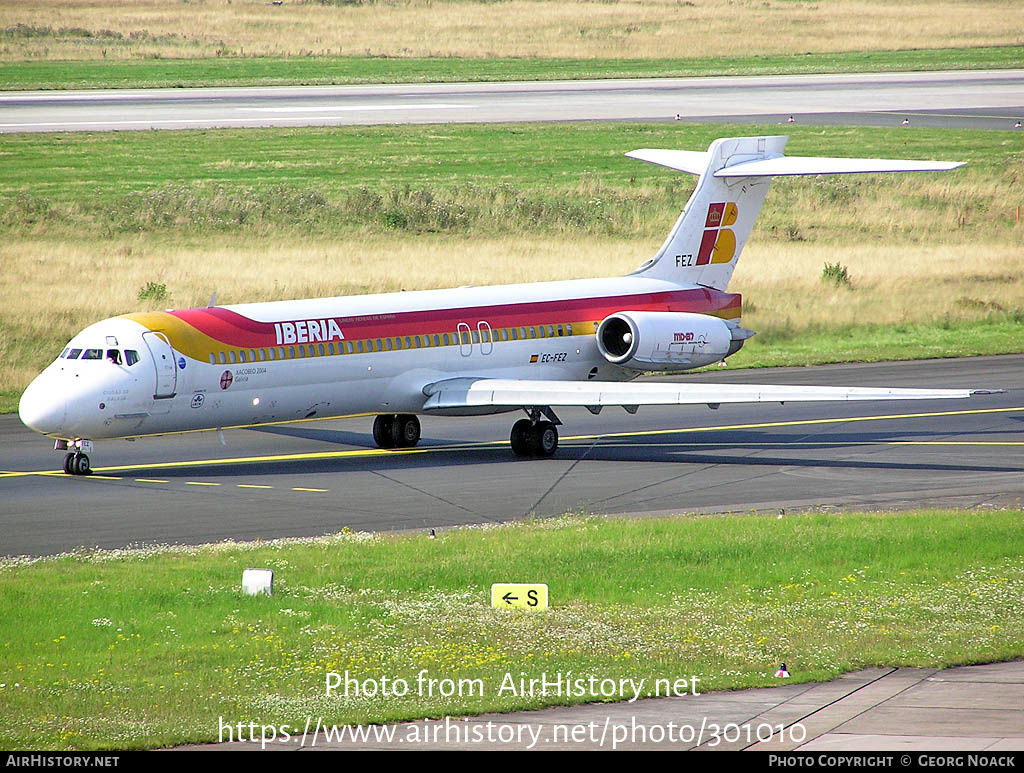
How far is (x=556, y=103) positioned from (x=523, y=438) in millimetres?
60274

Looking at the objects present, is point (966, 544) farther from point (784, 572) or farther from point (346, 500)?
point (346, 500)

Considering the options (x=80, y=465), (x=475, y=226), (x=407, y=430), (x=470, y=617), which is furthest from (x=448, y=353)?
(x=475, y=226)

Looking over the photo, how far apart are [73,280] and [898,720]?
131ft

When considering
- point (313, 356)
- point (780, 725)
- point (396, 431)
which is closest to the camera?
point (780, 725)

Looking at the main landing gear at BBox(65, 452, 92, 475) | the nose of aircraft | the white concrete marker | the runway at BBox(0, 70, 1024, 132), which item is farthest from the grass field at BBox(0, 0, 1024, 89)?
the white concrete marker

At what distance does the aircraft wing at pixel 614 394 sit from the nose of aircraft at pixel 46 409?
717cm

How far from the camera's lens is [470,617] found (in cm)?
1758

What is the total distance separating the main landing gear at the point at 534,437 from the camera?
30.7 meters

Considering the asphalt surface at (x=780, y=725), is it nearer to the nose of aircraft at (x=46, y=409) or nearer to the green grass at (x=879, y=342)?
the nose of aircraft at (x=46, y=409)

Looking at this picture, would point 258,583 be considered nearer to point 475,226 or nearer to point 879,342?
point 879,342

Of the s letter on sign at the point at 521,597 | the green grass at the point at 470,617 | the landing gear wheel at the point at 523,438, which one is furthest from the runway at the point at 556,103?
the s letter on sign at the point at 521,597

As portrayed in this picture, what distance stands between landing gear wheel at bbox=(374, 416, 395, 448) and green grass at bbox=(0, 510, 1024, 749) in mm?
9073

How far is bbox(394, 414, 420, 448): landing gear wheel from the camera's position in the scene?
32000 mm

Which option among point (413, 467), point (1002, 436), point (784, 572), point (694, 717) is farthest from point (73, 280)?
point (694, 717)
